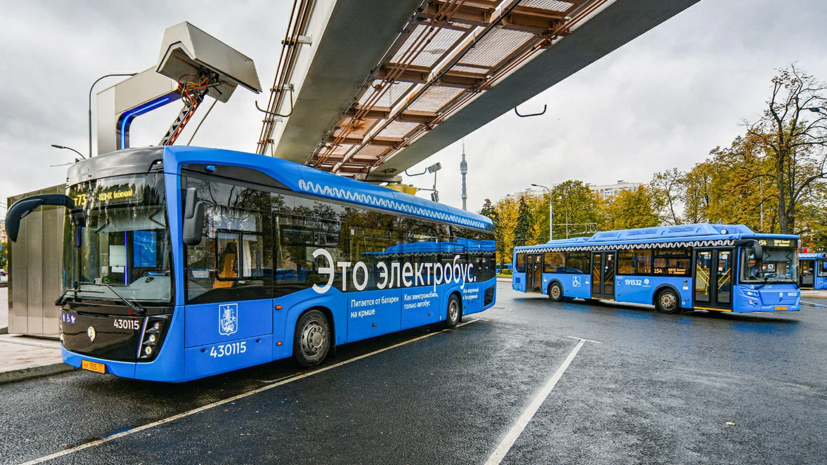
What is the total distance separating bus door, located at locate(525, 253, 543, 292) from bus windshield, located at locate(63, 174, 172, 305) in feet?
63.3

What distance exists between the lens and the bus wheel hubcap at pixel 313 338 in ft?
23.9

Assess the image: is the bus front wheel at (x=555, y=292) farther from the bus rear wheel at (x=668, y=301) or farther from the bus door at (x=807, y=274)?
the bus door at (x=807, y=274)

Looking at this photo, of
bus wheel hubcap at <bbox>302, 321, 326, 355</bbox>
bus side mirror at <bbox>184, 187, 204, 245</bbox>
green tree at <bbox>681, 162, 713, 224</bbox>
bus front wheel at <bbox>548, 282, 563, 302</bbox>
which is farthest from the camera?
green tree at <bbox>681, 162, 713, 224</bbox>

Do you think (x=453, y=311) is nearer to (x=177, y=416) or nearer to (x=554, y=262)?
(x=177, y=416)

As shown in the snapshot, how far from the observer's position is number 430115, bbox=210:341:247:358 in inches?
228

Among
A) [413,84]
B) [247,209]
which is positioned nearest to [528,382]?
[247,209]

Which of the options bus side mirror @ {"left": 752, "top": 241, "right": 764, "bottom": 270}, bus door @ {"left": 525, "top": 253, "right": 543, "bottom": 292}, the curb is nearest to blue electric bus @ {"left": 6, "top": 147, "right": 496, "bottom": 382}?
the curb

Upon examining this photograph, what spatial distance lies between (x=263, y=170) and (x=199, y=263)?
1774 mm

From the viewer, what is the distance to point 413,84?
26.3 feet

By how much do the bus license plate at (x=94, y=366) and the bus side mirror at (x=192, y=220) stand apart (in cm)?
192

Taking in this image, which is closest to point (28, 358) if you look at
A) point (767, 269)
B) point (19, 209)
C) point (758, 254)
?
point (19, 209)

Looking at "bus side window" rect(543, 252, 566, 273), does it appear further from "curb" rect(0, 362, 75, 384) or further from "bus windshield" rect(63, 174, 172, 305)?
"curb" rect(0, 362, 75, 384)

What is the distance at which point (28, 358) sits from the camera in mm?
7371

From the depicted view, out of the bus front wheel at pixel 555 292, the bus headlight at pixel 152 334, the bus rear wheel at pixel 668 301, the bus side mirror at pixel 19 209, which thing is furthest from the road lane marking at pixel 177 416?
the bus front wheel at pixel 555 292
